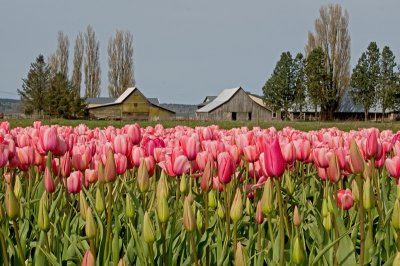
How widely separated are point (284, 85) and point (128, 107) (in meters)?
19.7

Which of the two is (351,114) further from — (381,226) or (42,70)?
(381,226)

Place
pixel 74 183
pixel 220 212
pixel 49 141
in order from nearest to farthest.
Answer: pixel 220 212 → pixel 74 183 → pixel 49 141

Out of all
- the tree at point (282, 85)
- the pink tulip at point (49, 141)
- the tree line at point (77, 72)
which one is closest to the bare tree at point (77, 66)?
the tree line at point (77, 72)

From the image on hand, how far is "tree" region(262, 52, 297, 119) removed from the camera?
57.8 meters

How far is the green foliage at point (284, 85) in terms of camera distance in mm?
57469

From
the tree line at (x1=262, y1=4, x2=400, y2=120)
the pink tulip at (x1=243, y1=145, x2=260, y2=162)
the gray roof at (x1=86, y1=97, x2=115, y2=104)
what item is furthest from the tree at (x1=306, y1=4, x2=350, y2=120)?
the pink tulip at (x1=243, y1=145, x2=260, y2=162)

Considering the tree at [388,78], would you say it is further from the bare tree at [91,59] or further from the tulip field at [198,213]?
the tulip field at [198,213]

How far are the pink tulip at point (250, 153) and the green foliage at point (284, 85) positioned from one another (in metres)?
55.6

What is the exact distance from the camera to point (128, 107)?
6419 centimetres

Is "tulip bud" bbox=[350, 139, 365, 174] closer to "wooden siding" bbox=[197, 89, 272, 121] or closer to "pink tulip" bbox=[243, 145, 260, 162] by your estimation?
"pink tulip" bbox=[243, 145, 260, 162]

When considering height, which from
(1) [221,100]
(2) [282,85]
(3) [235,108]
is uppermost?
(2) [282,85]

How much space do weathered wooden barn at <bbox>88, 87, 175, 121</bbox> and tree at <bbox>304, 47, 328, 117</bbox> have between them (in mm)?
17646

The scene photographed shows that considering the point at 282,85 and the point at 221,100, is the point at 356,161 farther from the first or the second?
the point at 221,100

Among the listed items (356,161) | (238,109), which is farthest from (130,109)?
(356,161)
